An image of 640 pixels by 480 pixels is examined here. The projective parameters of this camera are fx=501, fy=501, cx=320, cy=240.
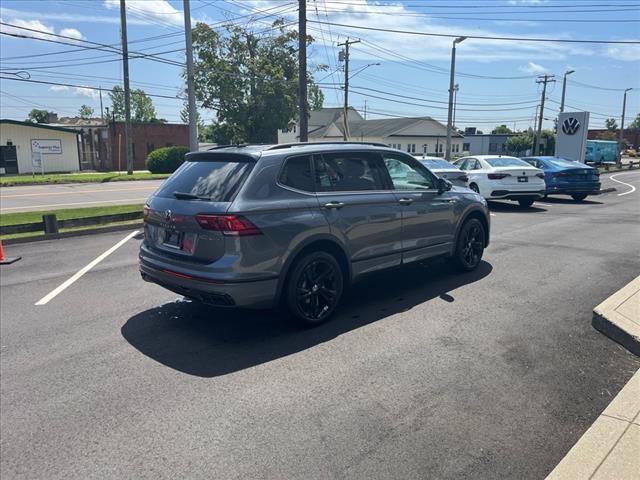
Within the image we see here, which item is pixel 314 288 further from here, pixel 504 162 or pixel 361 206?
pixel 504 162

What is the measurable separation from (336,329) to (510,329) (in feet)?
5.66

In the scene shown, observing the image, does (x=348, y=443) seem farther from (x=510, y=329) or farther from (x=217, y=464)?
(x=510, y=329)

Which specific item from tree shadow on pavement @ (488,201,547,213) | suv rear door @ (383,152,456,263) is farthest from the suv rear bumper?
tree shadow on pavement @ (488,201,547,213)

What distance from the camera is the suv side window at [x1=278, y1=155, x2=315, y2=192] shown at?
4891mm

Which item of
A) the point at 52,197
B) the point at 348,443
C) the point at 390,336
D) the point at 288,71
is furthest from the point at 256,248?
the point at 288,71

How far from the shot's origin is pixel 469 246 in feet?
23.1

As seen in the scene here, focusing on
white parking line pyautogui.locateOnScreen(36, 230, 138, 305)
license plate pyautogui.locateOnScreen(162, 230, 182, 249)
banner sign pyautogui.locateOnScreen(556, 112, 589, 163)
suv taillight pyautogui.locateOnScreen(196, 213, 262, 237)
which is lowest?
white parking line pyautogui.locateOnScreen(36, 230, 138, 305)

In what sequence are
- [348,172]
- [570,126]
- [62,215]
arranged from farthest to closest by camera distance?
[570,126] → [62,215] → [348,172]

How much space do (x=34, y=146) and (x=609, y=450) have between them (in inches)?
1830

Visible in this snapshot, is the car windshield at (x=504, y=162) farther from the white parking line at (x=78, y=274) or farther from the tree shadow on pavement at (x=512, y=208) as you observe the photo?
the white parking line at (x=78, y=274)

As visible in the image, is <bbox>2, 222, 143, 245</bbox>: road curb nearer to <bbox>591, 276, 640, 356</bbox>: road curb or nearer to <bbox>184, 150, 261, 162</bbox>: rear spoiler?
<bbox>184, 150, 261, 162</bbox>: rear spoiler

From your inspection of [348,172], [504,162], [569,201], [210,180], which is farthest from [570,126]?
[210,180]

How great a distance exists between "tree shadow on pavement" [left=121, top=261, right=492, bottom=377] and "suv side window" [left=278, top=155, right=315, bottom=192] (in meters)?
1.34

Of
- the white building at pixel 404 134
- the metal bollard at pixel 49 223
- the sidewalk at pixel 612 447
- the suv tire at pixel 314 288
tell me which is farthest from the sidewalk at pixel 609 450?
the white building at pixel 404 134
